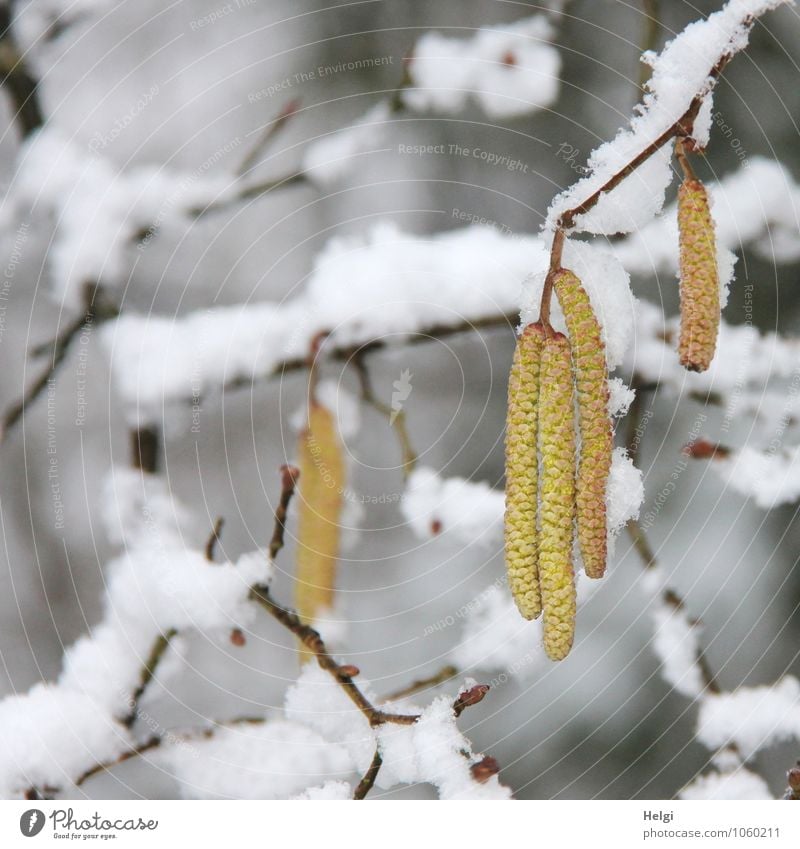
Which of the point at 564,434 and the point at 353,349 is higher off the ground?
the point at 353,349

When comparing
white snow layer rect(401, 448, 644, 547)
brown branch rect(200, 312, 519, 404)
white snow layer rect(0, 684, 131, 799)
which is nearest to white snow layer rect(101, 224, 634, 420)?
brown branch rect(200, 312, 519, 404)

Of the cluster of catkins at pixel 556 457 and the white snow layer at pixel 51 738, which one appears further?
the white snow layer at pixel 51 738

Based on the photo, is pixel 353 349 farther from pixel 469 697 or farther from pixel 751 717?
pixel 751 717

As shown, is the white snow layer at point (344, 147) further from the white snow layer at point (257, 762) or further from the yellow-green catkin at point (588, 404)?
the white snow layer at point (257, 762)

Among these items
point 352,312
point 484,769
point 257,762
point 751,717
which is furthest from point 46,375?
point 751,717

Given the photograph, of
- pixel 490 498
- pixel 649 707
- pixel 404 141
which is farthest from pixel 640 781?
pixel 404 141

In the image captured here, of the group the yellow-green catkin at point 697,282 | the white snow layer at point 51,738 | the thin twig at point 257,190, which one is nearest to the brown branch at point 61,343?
the thin twig at point 257,190

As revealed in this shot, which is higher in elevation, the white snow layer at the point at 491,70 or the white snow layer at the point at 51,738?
the white snow layer at the point at 491,70

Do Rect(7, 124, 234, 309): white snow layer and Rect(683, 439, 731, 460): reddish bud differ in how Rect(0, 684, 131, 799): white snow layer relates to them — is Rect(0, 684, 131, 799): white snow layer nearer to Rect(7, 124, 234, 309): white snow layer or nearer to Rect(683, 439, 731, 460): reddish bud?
Rect(7, 124, 234, 309): white snow layer
